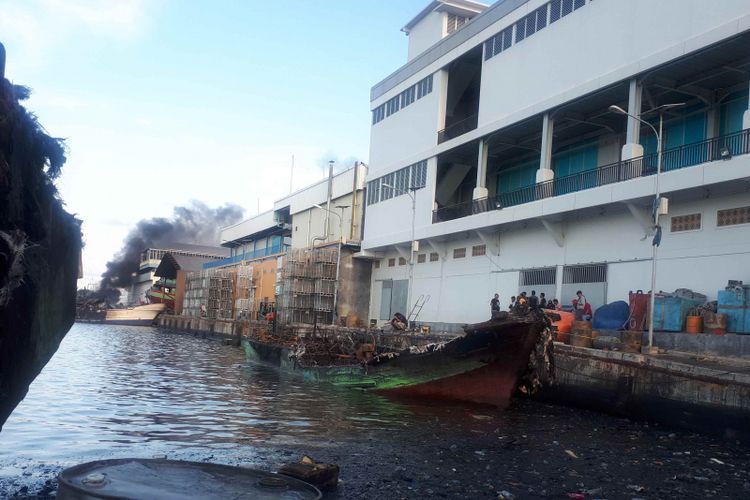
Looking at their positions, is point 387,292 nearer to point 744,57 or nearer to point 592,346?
→ point 592,346

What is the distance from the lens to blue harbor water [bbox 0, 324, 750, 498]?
9945 mm

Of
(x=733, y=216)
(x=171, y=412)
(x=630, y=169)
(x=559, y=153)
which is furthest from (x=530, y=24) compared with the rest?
(x=171, y=412)

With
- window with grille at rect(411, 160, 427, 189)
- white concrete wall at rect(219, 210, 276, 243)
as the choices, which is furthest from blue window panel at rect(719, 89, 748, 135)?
white concrete wall at rect(219, 210, 276, 243)

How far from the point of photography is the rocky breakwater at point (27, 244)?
4.47 m

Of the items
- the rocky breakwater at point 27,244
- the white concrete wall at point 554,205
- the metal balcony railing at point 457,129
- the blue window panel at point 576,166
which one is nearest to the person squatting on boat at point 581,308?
the white concrete wall at point 554,205

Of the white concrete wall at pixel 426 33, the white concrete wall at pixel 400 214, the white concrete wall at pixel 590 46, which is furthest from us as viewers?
the white concrete wall at pixel 426 33

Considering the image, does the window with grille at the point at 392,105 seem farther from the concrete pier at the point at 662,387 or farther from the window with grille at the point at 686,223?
the concrete pier at the point at 662,387

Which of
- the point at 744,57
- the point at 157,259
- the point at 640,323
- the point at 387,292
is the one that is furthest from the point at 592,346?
the point at 157,259

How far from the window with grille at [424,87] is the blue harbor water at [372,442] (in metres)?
22.8

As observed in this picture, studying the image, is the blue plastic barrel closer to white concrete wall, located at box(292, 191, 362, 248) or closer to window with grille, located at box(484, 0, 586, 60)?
window with grille, located at box(484, 0, 586, 60)

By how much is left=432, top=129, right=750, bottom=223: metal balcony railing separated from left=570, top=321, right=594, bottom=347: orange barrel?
237 inches

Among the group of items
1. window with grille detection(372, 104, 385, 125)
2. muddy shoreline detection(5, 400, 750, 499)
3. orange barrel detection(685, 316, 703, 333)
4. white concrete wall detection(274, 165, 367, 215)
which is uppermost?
window with grille detection(372, 104, 385, 125)

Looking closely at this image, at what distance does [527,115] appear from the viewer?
29.8 metres

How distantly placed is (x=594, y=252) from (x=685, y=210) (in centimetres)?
465
